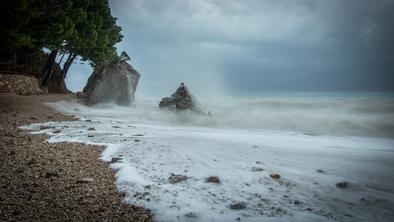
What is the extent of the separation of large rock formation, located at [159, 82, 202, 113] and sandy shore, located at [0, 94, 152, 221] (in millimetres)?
11460

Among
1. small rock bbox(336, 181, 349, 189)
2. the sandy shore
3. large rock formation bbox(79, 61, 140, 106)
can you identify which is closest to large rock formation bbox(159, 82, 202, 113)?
large rock formation bbox(79, 61, 140, 106)

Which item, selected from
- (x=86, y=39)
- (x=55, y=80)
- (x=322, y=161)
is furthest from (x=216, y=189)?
(x=55, y=80)

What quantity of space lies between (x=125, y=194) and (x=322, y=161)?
13.0 feet

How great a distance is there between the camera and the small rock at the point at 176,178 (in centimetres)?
440

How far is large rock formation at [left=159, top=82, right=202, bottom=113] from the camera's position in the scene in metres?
17.7

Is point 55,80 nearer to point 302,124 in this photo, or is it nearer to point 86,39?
point 86,39

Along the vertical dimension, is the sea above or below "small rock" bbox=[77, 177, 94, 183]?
above

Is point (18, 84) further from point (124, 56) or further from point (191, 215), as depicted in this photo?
point (191, 215)

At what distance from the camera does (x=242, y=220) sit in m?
3.25

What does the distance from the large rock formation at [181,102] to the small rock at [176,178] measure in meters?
12.3

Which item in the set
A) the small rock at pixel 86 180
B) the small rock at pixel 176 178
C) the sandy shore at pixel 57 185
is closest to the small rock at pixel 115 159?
the sandy shore at pixel 57 185

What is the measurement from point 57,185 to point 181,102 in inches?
561

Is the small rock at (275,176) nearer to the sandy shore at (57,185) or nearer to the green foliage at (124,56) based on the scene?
the sandy shore at (57,185)

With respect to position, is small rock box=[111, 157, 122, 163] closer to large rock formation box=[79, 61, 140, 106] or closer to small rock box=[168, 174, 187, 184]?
small rock box=[168, 174, 187, 184]
